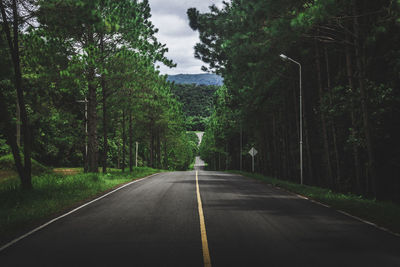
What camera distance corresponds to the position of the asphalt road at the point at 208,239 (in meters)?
6.04

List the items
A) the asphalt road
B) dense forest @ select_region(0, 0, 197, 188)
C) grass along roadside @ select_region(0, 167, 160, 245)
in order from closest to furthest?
the asphalt road, grass along roadside @ select_region(0, 167, 160, 245), dense forest @ select_region(0, 0, 197, 188)

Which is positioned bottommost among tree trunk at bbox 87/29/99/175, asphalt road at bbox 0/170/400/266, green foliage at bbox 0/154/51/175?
asphalt road at bbox 0/170/400/266

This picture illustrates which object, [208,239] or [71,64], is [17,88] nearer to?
[71,64]

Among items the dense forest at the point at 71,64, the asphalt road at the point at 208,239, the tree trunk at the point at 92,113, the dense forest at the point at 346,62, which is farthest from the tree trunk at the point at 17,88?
the dense forest at the point at 346,62

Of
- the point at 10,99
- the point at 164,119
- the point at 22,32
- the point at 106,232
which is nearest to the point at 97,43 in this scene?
the point at 22,32

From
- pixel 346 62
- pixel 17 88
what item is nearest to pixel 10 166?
pixel 17 88

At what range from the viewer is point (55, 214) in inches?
430

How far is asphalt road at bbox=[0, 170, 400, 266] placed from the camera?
6035mm

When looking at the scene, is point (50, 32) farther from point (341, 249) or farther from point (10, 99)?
point (10, 99)

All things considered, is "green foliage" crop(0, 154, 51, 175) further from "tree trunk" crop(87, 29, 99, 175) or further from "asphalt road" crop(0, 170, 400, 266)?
"asphalt road" crop(0, 170, 400, 266)

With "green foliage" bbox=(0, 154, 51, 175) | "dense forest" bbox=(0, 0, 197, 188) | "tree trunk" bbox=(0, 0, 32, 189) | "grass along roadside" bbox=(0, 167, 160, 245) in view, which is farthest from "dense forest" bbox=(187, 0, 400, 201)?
"green foliage" bbox=(0, 154, 51, 175)

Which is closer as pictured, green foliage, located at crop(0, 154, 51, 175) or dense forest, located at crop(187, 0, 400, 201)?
dense forest, located at crop(187, 0, 400, 201)

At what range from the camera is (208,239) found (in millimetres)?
7461

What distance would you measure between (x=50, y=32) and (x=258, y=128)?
30.4m
